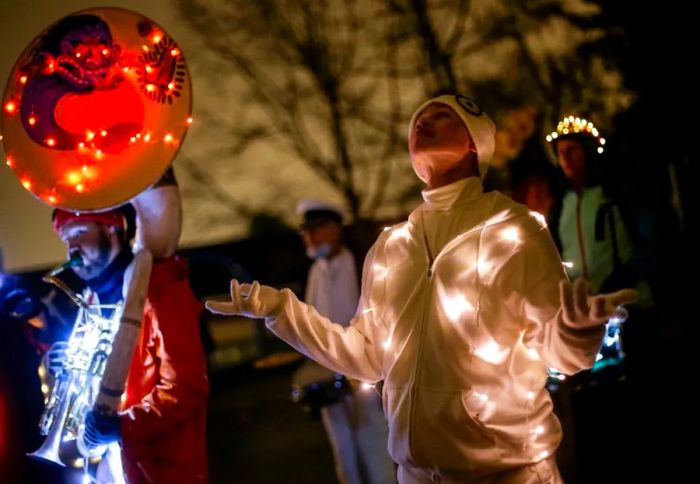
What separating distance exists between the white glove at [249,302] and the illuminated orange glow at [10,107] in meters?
1.48

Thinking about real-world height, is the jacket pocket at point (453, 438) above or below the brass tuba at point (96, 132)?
below

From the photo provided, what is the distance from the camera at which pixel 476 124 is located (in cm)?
295

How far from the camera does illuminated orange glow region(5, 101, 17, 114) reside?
3.61 meters

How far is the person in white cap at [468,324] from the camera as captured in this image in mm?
2588

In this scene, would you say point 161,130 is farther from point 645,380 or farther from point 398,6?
point 398,6

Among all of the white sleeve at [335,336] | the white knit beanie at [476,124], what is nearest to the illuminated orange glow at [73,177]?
the white sleeve at [335,336]

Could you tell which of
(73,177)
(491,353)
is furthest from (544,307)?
(73,177)

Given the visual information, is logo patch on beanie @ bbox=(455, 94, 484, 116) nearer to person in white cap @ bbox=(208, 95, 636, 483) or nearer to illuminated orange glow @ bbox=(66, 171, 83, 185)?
person in white cap @ bbox=(208, 95, 636, 483)

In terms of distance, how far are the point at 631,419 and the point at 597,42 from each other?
8.04 m

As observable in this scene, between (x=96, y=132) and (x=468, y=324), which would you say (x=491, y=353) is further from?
(x=96, y=132)

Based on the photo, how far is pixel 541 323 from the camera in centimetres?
258

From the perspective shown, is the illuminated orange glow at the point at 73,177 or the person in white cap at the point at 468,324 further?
the illuminated orange glow at the point at 73,177

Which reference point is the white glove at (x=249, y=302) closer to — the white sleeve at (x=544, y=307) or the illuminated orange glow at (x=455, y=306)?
the illuminated orange glow at (x=455, y=306)

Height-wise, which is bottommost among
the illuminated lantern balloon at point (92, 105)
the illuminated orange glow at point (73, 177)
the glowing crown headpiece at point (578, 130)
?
the glowing crown headpiece at point (578, 130)
